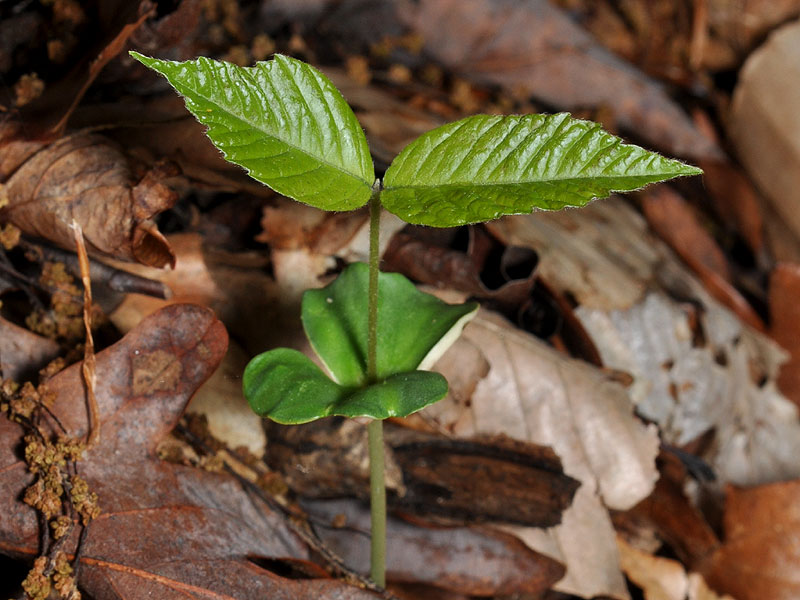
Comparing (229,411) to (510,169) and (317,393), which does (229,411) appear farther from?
(510,169)

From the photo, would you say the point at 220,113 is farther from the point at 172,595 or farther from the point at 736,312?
the point at 736,312

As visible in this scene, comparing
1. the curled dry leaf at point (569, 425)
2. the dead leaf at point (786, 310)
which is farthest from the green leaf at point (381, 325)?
the dead leaf at point (786, 310)

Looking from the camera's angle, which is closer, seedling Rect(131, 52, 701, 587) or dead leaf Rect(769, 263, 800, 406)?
seedling Rect(131, 52, 701, 587)

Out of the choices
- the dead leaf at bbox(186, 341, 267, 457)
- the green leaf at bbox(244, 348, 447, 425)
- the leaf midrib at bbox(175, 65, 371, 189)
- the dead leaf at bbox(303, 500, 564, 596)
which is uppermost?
the leaf midrib at bbox(175, 65, 371, 189)

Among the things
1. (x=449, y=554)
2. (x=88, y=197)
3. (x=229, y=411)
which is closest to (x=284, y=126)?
(x=88, y=197)

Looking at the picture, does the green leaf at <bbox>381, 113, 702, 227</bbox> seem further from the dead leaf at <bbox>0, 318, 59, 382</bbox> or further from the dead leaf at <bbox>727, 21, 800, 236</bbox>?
the dead leaf at <bbox>727, 21, 800, 236</bbox>

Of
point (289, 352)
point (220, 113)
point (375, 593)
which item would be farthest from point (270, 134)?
point (375, 593)

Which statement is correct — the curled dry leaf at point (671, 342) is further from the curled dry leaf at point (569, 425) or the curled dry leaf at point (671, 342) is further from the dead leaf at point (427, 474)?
the dead leaf at point (427, 474)

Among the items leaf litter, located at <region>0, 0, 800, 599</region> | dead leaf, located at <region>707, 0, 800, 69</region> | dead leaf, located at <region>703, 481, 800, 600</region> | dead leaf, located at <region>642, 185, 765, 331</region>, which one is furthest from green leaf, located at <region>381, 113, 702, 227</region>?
dead leaf, located at <region>707, 0, 800, 69</region>
